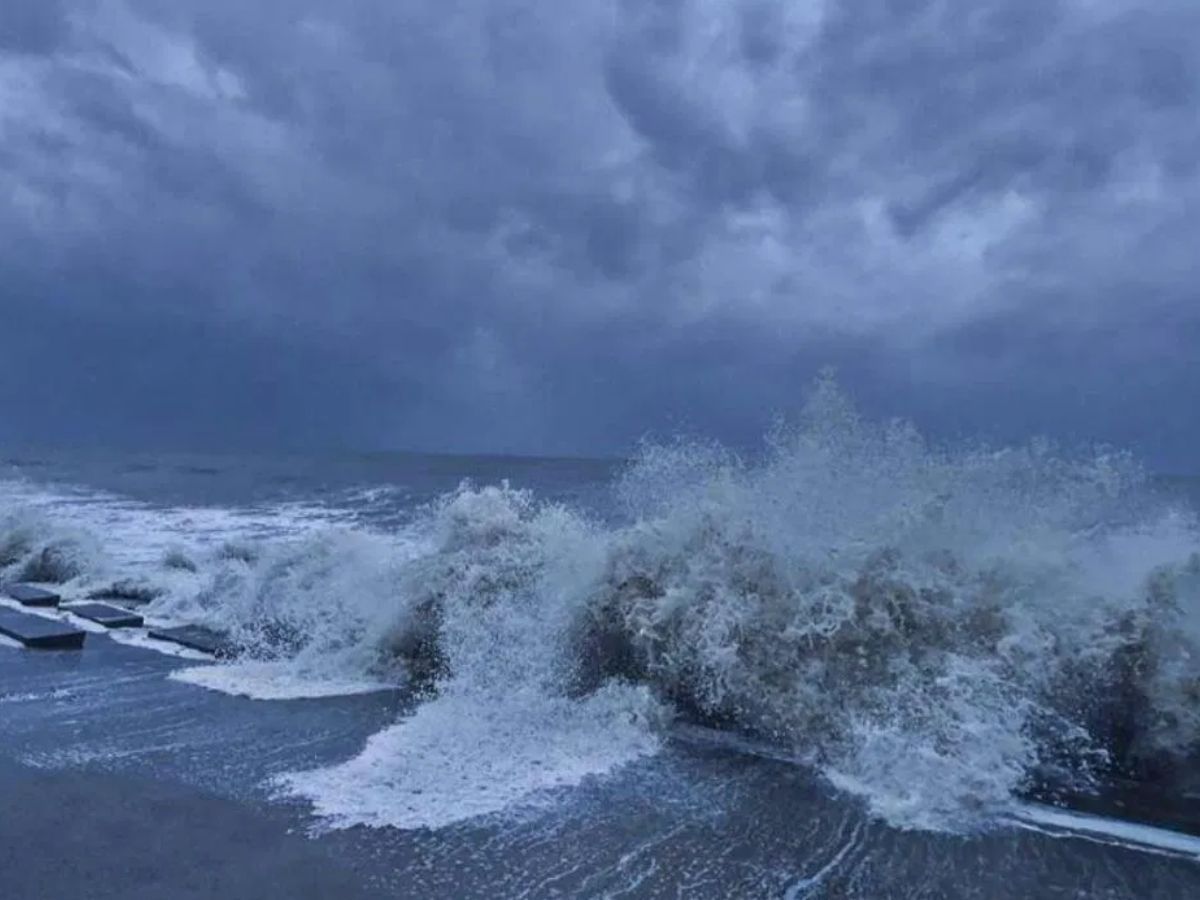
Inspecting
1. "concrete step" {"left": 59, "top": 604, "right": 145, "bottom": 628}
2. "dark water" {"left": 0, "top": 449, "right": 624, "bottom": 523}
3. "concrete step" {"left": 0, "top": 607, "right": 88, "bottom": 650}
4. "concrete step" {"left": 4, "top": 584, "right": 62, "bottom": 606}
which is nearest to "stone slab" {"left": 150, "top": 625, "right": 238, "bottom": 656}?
"concrete step" {"left": 59, "top": 604, "right": 145, "bottom": 628}

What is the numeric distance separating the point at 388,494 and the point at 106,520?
45.3 feet

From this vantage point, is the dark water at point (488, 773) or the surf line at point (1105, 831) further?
the surf line at point (1105, 831)

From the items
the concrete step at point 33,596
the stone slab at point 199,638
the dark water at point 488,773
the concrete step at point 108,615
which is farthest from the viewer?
the concrete step at point 33,596

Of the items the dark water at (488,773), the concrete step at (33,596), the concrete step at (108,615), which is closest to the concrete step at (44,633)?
the dark water at (488,773)

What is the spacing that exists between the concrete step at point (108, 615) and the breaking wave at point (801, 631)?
869mm

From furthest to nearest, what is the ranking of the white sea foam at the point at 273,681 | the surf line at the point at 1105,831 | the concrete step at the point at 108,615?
the concrete step at the point at 108,615, the white sea foam at the point at 273,681, the surf line at the point at 1105,831

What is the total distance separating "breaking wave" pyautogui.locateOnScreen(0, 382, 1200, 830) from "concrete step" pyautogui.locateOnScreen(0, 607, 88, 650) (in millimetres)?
1350

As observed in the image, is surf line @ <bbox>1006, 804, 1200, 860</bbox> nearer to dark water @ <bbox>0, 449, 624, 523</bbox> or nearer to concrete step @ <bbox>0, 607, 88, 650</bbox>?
concrete step @ <bbox>0, 607, 88, 650</bbox>

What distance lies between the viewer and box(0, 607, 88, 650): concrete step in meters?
8.26

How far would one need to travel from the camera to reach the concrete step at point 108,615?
9492 mm

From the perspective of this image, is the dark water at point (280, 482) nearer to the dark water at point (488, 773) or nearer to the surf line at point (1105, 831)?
the dark water at point (488, 773)

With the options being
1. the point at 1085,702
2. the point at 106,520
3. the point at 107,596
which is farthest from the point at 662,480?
the point at 106,520

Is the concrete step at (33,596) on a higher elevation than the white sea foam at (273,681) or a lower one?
higher

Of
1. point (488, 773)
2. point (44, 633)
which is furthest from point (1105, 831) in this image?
point (44, 633)
